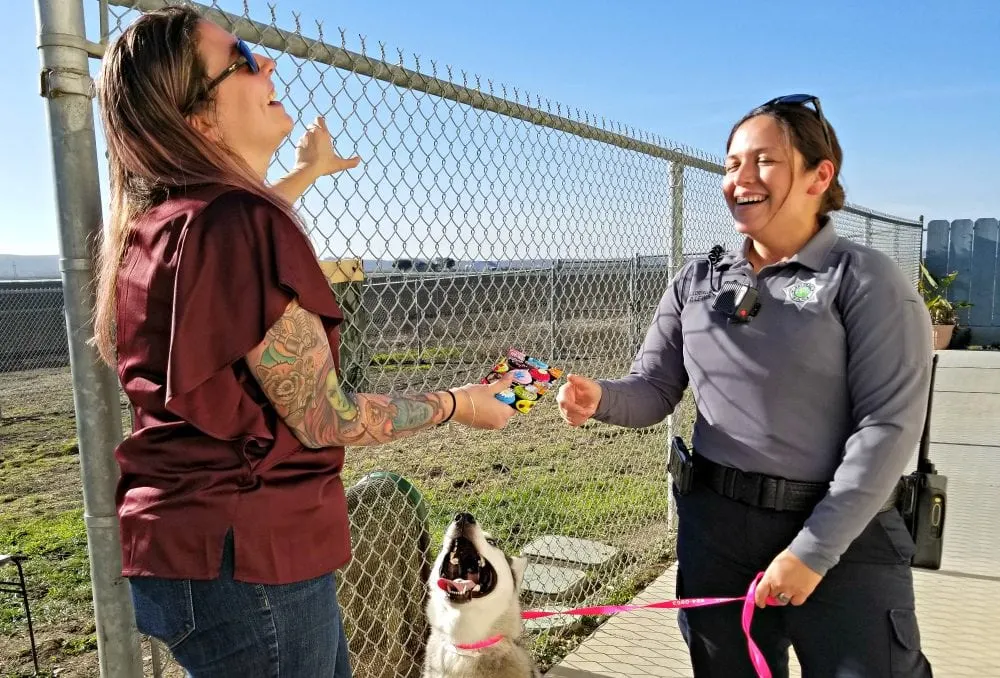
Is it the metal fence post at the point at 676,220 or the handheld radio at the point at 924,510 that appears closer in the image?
the handheld radio at the point at 924,510

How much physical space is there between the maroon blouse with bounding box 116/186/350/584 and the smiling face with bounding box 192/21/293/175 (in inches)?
8.3

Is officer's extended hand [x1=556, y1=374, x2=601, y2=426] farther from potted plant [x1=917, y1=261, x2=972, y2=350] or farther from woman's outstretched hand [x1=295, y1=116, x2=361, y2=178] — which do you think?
potted plant [x1=917, y1=261, x2=972, y2=350]

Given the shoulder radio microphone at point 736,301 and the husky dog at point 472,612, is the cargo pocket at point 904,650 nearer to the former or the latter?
the shoulder radio microphone at point 736,301

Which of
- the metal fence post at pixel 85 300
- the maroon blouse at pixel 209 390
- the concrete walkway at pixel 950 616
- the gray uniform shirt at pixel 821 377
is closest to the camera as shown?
the maroon blouse at pixel 209 390

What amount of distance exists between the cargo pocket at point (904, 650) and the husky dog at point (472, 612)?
4.56ft

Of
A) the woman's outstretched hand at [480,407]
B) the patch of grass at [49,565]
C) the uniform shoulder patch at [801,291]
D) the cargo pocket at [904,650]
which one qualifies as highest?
the uniform shoulder patch at [801,291]

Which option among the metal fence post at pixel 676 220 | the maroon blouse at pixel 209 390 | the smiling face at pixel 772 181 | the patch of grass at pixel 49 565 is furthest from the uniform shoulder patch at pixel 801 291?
the patch of grass at pixel 49 565

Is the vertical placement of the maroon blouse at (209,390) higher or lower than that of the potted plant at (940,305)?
higher

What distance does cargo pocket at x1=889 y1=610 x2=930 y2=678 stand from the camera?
76.4 inches

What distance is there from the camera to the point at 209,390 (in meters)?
1.31

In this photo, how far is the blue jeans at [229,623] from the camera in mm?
1360

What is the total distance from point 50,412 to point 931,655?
41.2 ft

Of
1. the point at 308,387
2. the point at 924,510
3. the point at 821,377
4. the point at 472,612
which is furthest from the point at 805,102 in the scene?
the point at 472,612

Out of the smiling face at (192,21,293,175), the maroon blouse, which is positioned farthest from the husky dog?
the smiling face at (192,21,293,175)
